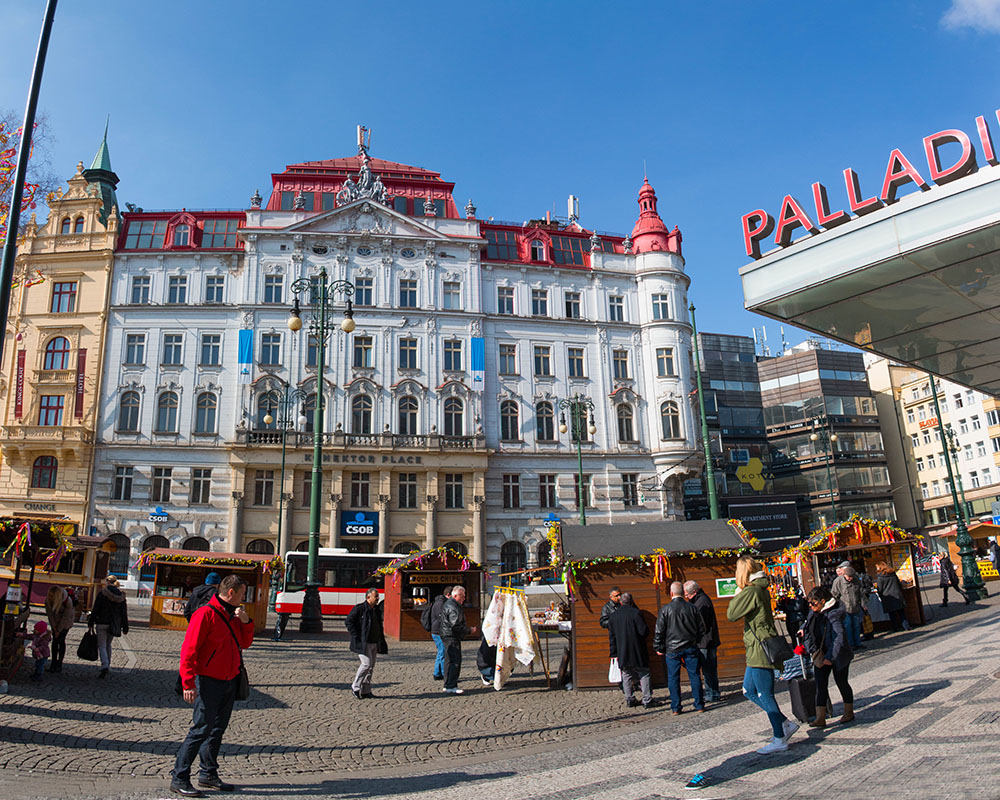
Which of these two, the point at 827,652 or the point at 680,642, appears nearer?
the point at 827,652

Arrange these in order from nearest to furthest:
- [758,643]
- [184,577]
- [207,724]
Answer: [207,724] < [758,643] < [184,577]

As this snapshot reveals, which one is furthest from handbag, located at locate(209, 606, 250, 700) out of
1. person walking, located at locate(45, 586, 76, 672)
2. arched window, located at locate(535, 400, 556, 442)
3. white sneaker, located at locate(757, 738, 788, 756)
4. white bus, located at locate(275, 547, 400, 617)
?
arched window, located at locate(535, 400, 556, 442)

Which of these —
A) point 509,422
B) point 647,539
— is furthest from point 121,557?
point 647,539

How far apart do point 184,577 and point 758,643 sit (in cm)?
1869

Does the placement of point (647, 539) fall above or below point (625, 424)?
below

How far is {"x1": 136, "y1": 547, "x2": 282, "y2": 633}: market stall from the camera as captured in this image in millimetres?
21344

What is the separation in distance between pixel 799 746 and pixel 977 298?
643 centimetres

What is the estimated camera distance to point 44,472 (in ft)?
129

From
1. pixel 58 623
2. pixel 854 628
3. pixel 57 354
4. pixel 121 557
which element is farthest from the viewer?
pixel 57 354

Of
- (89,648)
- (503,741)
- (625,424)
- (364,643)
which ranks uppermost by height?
(625,424)

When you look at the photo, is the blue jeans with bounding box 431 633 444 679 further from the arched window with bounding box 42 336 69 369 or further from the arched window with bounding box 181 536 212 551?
the arched window with bounding box 42 336 69 369

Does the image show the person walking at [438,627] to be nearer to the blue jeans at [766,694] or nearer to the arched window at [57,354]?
the blue jeans at [766,694]

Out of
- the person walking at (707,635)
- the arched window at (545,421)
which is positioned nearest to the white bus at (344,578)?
the arched window at (545,421)

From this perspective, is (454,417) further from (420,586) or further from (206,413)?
(420,586)
